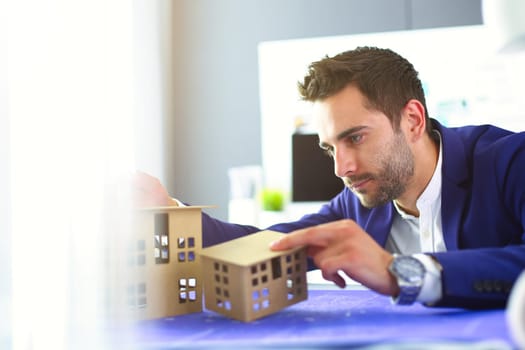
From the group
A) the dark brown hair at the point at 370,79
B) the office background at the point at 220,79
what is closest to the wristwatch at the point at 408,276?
the dark brown hair at the point at 370,79

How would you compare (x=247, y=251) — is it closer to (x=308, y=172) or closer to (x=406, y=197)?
(x=406, y=197)

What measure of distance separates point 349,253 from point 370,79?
1.97ft

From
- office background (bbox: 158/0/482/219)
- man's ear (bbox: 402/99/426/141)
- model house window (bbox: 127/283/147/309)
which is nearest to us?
model house window (bbox: 127/283/147/309)

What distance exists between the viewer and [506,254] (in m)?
0.82

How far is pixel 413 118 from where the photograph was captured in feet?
4.43

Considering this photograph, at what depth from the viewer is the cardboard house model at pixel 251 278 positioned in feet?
2.63

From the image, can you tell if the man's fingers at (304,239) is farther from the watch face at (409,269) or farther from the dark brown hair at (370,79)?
the dark brown hair at (370,79)

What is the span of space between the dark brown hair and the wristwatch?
54 cm

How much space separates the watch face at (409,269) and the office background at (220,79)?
257 centimetres

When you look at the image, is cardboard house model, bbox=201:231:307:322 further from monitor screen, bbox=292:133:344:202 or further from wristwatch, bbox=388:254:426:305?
monitor screen, bbox=292:133:344:202

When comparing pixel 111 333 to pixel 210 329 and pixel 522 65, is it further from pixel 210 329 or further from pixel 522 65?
pixel 522 65

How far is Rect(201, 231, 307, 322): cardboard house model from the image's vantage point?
80 centimetres

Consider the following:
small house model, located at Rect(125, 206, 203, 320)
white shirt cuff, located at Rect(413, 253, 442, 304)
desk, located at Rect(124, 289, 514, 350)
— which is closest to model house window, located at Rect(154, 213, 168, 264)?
small house model, located at Rect(125, 206, 203, 320)

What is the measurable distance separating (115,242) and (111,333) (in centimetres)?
12
